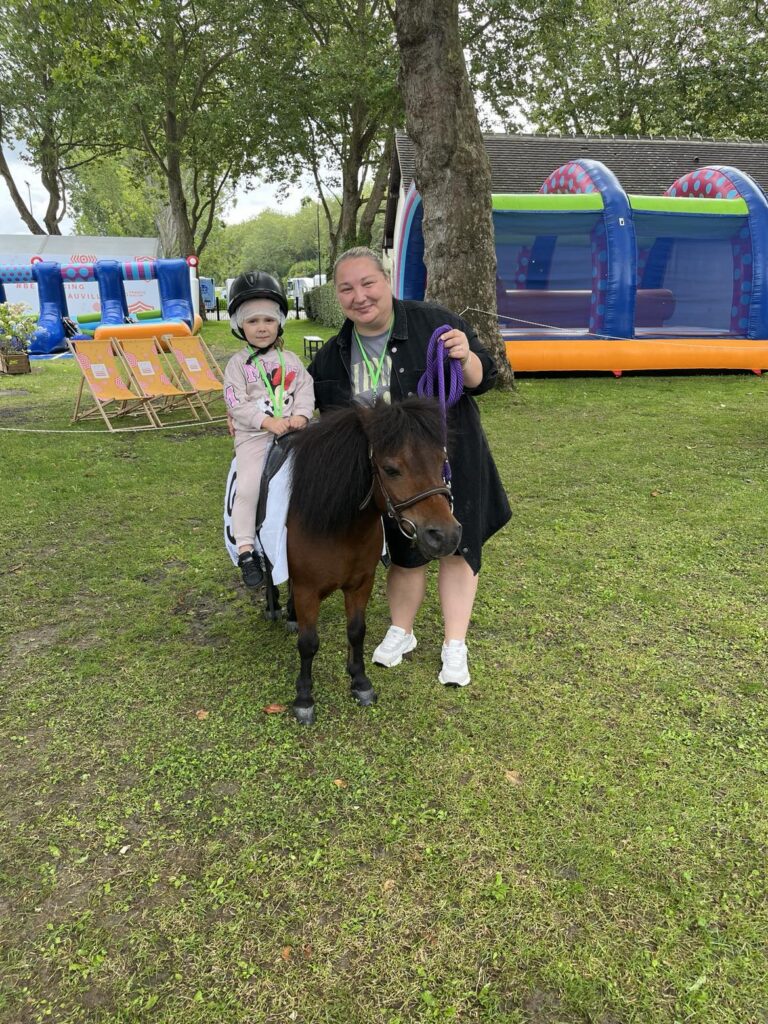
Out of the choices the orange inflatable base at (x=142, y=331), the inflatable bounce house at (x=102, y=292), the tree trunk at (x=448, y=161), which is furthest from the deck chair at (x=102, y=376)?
the inflatable bounce house at (x=102, y=292)

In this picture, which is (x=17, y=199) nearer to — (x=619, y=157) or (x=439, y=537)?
(x=619, y=157)

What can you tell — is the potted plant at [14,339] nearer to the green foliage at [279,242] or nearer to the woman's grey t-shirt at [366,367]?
the woman's grey t-shirt at [366,367]

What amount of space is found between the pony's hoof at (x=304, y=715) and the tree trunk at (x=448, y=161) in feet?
22.8

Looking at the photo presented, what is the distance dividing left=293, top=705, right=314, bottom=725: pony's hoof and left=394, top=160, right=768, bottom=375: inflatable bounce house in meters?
9.40

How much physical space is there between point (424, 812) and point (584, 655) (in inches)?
54.5

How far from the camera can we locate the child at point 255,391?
3.03 metres

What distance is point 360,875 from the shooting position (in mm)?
2070

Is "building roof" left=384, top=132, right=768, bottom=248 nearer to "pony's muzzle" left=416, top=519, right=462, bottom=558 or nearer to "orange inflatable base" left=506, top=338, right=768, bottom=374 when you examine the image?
"orange inflatable base" left=506, top=338, right=768, bottom=374

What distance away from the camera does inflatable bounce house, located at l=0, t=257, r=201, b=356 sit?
18312mm

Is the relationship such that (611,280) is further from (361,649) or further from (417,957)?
(417,957)

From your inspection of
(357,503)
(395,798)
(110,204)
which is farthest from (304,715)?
(110,204)

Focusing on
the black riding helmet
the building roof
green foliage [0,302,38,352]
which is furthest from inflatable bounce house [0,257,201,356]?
the black riding helmet

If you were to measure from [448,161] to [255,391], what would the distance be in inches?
286

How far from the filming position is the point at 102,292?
18828 millimetres
